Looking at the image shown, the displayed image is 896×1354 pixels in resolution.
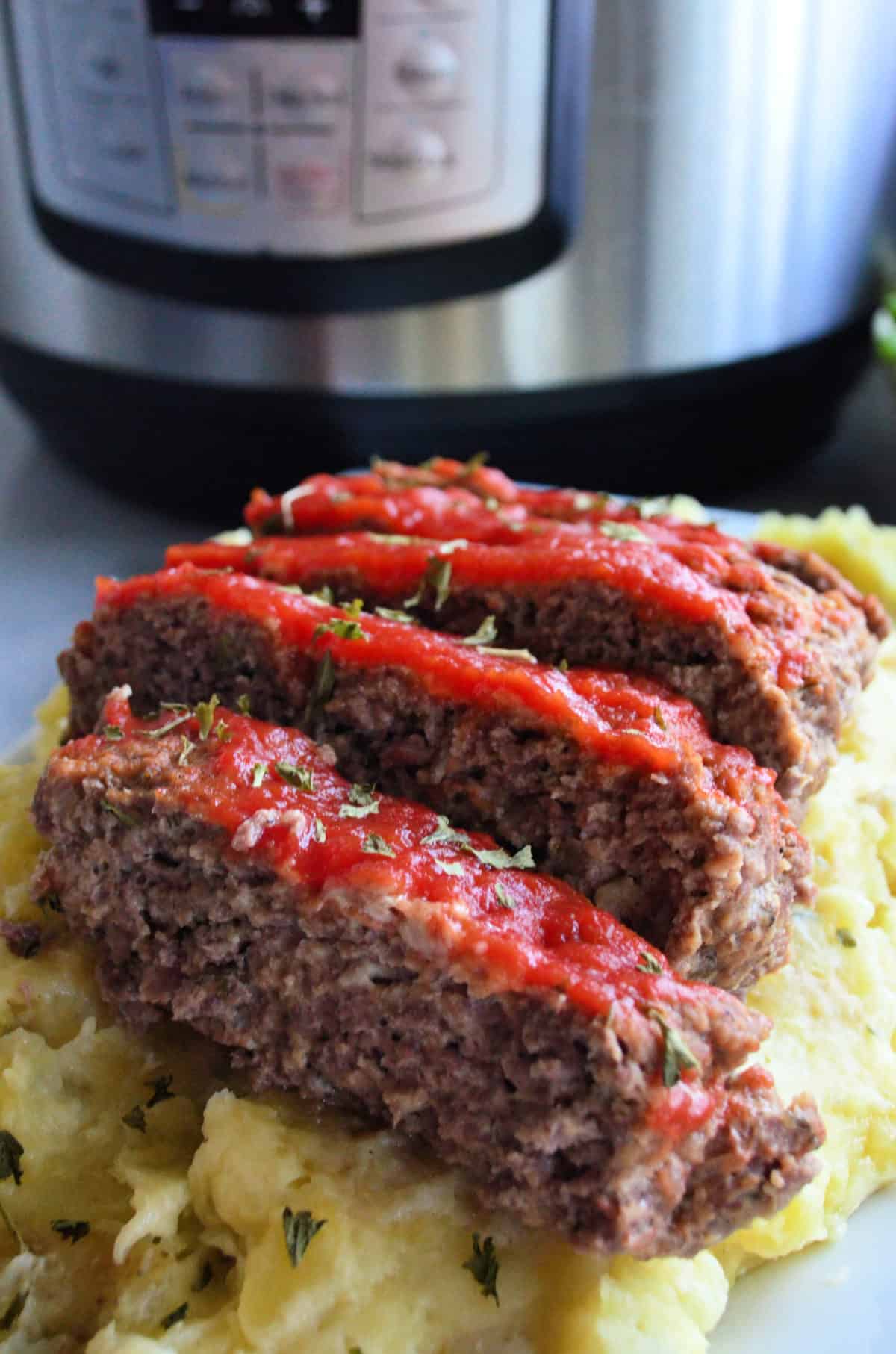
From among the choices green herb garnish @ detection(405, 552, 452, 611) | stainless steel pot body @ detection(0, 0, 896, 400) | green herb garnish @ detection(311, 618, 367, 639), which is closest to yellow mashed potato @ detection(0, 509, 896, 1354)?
green herb garnish @ detection(311, 618, 367, 639)

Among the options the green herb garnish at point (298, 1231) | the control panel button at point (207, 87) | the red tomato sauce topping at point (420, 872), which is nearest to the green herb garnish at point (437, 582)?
the red tomato sauce topping at point (420, 872)

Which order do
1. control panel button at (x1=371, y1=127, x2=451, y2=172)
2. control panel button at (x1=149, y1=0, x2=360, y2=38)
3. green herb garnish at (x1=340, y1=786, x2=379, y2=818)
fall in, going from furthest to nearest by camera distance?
control panel button at (x1=371, y1=127, x2=451, y2=172) → control panel button at (x1=149, y1=0, x2=360, y2=38) → green herb garnish at (x1=340, y1=786, x2=379, y2=818)

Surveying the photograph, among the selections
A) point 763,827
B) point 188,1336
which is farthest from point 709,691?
point 188,1336

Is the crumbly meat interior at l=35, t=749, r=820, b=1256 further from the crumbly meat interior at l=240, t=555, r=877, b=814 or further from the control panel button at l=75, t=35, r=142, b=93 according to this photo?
the control panel button at l=75, t=35, r=142, b=93

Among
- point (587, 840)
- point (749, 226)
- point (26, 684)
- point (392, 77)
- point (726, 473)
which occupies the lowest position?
point (26, 684)

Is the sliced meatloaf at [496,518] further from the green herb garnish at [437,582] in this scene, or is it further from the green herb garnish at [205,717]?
the green herb garnish at [205,717]

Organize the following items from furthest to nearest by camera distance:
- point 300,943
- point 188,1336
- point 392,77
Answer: point 392,77, point 300,943, point 188,1336

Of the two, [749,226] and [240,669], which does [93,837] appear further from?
[749,226]
